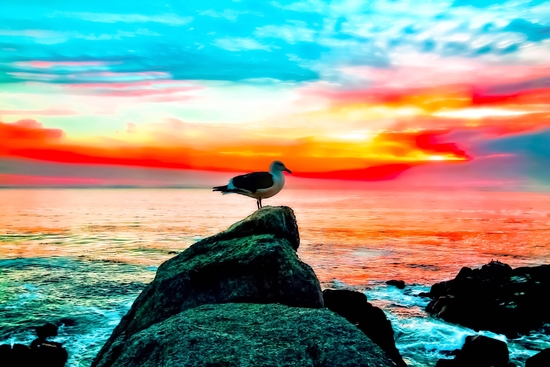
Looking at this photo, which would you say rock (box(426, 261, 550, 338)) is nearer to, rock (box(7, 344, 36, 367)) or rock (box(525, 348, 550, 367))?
rock (box(525, 348, 550, 367))

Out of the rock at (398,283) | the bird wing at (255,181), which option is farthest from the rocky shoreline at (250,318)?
the rock at (398,283)

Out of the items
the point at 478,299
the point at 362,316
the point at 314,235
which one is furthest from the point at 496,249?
the point at 362,316

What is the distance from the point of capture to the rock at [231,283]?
324 inches

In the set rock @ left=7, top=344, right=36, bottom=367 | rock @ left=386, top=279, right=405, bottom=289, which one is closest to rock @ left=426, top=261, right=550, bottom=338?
rock @ left=386, top=279, right=405, bottom=289

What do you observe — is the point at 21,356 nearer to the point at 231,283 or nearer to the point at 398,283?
the point at 231,283

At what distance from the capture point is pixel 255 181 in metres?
16.1

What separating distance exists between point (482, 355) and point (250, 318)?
10172 mm

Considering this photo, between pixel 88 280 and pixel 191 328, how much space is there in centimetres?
2448

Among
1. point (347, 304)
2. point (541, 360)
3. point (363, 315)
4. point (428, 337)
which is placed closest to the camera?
point (541, 360)

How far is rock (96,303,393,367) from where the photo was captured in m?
5.18

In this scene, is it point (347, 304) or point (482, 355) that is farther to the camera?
point (347, 304)

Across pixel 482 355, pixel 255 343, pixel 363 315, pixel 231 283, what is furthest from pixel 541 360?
pixel 255 343

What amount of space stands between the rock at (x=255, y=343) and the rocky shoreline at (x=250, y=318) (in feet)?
0.04

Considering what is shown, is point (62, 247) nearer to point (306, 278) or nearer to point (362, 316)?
point (362, 316)
